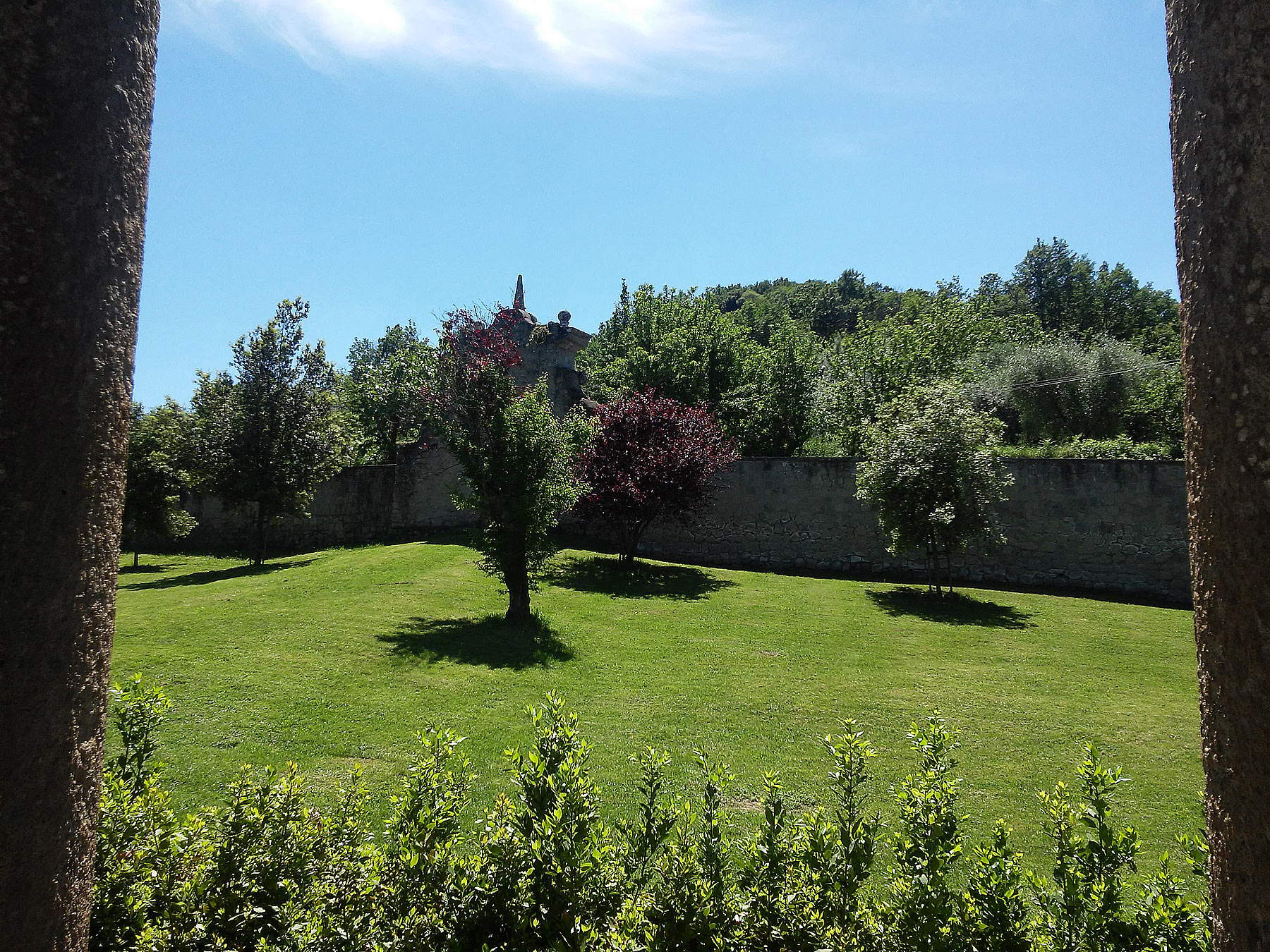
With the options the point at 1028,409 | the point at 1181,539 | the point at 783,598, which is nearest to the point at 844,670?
the point at 783,598

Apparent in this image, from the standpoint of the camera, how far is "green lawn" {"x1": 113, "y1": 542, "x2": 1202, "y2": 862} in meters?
6.47

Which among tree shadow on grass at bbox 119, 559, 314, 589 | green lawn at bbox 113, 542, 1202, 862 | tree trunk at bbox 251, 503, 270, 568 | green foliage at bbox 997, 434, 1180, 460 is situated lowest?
green lawn at bbox 113, 542, 1202, 862

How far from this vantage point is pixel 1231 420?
1.39m

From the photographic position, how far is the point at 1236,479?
1.37m

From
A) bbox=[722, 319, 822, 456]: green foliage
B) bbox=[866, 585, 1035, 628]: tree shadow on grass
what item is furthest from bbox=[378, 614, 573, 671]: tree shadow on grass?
bbox=[722, 319, 822, 456]: green foliage

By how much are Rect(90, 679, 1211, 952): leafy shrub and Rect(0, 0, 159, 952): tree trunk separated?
1.43m

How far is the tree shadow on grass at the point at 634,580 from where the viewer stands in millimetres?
15828

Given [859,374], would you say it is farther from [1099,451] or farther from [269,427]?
[269,427]

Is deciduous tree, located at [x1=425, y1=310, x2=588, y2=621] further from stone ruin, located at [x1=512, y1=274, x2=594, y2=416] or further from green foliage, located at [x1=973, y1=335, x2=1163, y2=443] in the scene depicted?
green foliage, located at [x1=973, y1=335, x2=1163, y2=443]


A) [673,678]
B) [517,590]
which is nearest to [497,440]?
[517,590]

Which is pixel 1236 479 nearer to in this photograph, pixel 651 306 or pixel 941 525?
pixel 941 525

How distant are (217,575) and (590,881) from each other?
60.5 feet

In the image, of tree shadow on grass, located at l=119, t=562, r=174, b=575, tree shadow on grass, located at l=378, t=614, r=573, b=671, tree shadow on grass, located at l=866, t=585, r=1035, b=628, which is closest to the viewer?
tree shadow on grass, located at l=378, t=614, r=573, b=671

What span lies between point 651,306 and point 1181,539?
21.4 meters
